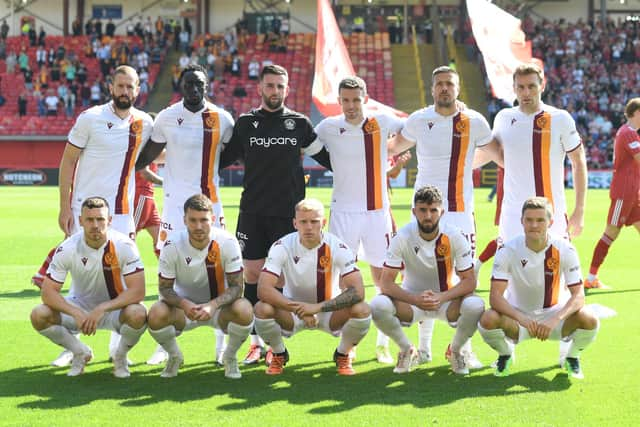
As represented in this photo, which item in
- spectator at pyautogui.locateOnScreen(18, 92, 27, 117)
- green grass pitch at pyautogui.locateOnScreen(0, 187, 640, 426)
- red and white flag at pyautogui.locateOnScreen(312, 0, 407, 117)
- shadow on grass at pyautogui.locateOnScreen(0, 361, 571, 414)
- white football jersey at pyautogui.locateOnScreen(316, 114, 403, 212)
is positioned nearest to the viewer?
green grass pitch at pyautogui.locateOnScreen(0, 187, 640, 426)

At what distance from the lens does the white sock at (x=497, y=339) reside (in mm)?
5414

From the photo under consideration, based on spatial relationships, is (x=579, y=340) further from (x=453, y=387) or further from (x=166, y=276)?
(x=166, y=276)

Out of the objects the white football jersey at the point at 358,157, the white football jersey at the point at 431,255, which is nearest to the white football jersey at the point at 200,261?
the white football jersey at the point at 431,255

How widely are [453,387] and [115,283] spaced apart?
2.19m

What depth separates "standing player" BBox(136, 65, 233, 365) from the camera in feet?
20.3

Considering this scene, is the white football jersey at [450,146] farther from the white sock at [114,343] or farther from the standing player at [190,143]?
the white sock at [114,343]

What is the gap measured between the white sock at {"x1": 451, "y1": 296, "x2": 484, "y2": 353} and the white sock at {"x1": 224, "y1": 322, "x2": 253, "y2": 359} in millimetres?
1291

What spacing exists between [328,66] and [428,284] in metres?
11.4

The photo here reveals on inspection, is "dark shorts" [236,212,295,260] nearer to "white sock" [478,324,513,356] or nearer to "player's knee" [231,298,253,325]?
"player's knee" [231,298,253,325]

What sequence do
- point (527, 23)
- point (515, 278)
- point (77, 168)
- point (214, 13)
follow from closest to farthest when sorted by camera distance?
point (515, 278) → point (77, 168) → point (527, 23) → point (214, 13)

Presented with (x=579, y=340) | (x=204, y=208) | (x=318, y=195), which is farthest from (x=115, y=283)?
(x=318, y=195)

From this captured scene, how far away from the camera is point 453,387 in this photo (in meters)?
5.27

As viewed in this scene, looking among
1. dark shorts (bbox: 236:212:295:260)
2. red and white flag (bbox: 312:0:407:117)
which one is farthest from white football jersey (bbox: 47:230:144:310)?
red and white flag (bbox: 312:0:407:117)

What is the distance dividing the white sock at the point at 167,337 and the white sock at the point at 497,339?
186 cm
